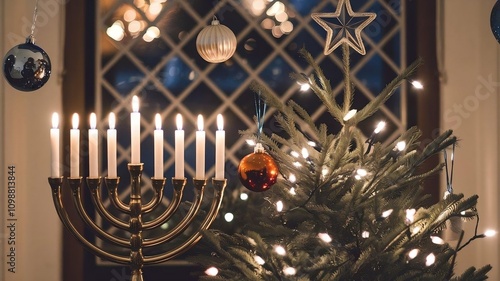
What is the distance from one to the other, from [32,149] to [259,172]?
83 centimetres

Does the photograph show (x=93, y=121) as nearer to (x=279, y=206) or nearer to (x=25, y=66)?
(x=25, y=66)

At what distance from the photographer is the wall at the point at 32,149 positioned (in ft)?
7.02

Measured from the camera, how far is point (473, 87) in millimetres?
2242

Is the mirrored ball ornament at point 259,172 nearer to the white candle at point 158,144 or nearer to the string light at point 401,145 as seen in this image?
the white candle at point 158,144

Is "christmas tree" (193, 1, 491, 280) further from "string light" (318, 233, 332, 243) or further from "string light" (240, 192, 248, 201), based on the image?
"string light" (240, 192, 248, 201)

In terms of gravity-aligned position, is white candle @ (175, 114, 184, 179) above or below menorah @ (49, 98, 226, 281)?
above

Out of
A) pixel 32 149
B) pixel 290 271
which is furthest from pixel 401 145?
pixel 32 149

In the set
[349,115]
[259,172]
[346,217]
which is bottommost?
[346,217]

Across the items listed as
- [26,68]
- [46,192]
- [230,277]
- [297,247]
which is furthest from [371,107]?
[46,192]

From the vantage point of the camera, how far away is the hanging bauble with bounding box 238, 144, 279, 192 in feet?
5.24

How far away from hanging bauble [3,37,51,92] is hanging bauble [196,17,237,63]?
0.41 metres

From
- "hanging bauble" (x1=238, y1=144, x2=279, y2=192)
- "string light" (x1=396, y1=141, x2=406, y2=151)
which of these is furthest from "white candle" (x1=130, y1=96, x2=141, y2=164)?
"string light" (x1=396, y1=141, x2=406, y2=151)

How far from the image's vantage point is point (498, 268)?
2.24m

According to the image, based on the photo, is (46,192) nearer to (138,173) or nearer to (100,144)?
(100,144)
